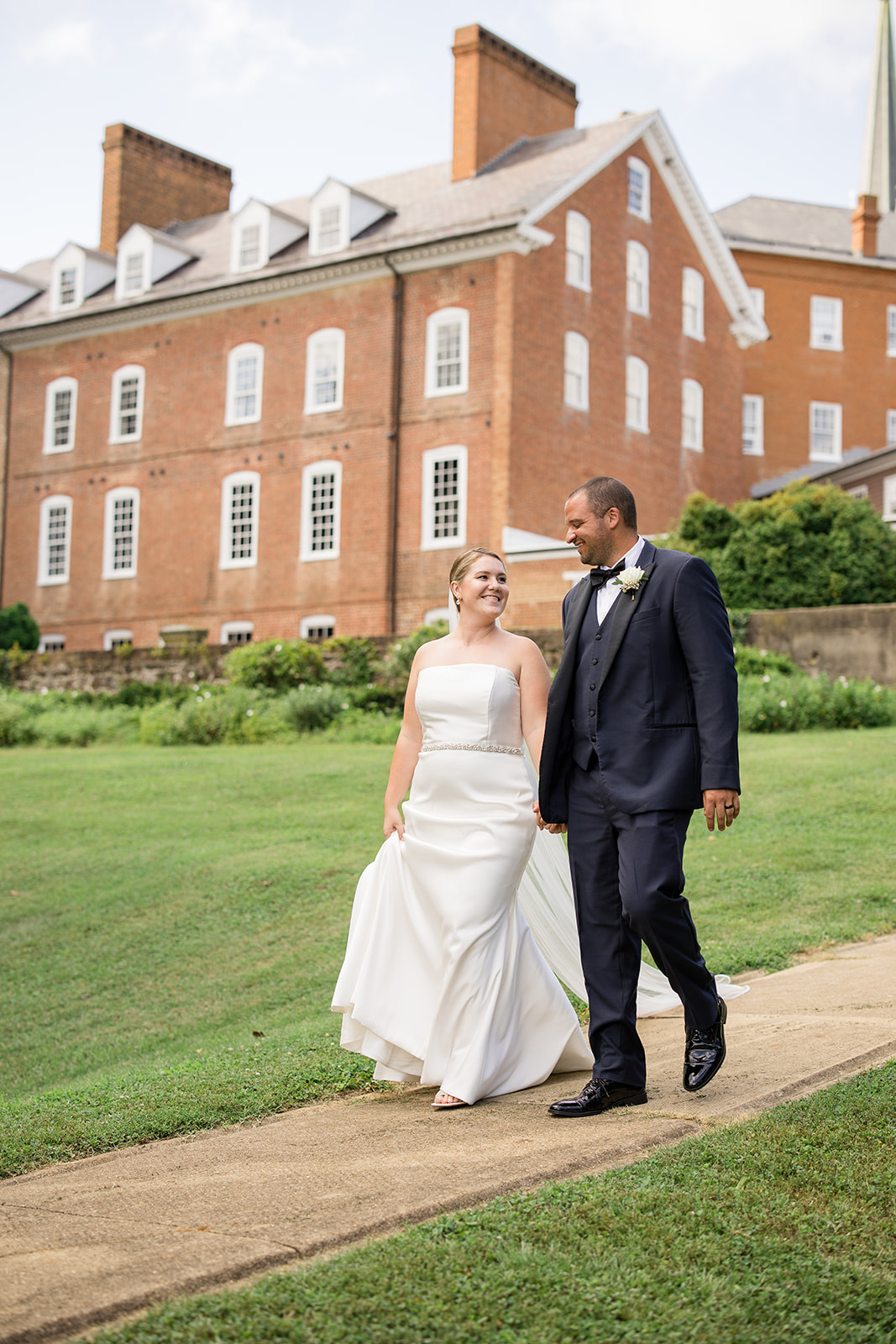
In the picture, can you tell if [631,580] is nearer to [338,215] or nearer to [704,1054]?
[704,1054]

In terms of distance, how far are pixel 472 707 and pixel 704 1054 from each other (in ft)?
5.17

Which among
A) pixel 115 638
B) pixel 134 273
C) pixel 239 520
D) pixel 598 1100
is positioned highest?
pixel 134 273

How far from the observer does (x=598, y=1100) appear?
450cm

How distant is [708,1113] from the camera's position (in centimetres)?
419

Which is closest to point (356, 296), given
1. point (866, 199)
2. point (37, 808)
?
point (37, 808)

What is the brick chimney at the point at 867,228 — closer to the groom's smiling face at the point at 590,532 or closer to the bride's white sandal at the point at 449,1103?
the groom's smiling face at the point at 590,532

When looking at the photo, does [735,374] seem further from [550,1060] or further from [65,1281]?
[65,1281]

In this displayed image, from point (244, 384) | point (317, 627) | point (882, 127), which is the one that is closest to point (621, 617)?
point (317, 627)

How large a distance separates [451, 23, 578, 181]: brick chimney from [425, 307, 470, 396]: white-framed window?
190 inches

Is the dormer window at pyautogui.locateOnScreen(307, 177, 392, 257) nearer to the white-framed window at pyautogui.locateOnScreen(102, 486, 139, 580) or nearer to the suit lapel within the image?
the white-framed window at pyautogui.locateOnScreen(102, 486, 139, 580)

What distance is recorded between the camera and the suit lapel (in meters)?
4.65

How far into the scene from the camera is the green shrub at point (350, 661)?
22172 mm

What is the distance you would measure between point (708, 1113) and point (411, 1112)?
113 centimetres

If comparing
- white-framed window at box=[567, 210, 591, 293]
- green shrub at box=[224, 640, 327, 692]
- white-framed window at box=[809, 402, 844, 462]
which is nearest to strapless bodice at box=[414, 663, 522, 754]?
green shrub at box=[224, 640, 327, 692]
